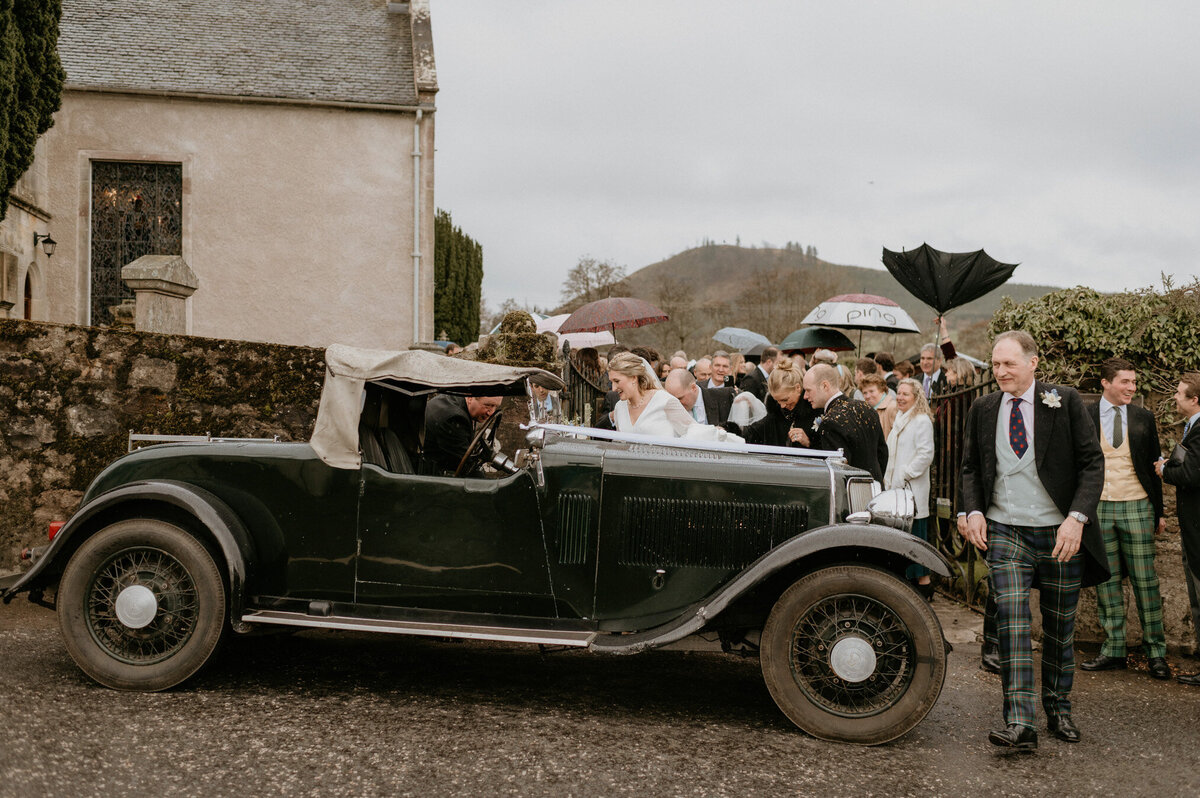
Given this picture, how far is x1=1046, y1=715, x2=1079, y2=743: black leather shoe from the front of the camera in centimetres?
462

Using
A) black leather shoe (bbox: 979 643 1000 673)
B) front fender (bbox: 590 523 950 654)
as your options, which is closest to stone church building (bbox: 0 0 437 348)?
black leather shoe (bbox: 979 643 1000 673)

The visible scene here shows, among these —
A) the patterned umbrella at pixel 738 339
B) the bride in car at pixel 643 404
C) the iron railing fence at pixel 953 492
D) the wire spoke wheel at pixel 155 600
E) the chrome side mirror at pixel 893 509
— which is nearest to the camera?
the chrome side mirror at pixel 893 509

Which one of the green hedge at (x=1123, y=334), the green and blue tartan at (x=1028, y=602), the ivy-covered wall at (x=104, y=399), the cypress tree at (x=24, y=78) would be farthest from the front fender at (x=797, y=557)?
the cypress tree at (x=24, y=78)

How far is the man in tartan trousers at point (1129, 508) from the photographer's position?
240 inches

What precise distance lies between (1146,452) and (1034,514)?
2.04 meters

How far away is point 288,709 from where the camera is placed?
181 inches

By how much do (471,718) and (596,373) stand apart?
348 inches

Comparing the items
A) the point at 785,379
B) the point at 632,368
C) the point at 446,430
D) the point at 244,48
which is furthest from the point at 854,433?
the point at 244,48

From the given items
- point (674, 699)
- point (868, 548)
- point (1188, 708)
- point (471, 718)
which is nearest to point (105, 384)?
point (471, 718)

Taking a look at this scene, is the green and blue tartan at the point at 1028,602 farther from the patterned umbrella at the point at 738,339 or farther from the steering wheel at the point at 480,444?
the patterned umbrella at the point at 738,339

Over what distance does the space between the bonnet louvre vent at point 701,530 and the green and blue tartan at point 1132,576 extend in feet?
8.91

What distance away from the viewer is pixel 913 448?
25.0ft

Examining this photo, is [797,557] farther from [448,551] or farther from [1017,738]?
[448,551]

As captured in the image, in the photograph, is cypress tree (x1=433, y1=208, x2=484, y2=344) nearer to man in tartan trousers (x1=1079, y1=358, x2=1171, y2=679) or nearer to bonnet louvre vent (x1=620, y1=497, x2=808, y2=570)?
man in tartan trousers (x1=1079, y1=358, x2=1171, y2=679)
